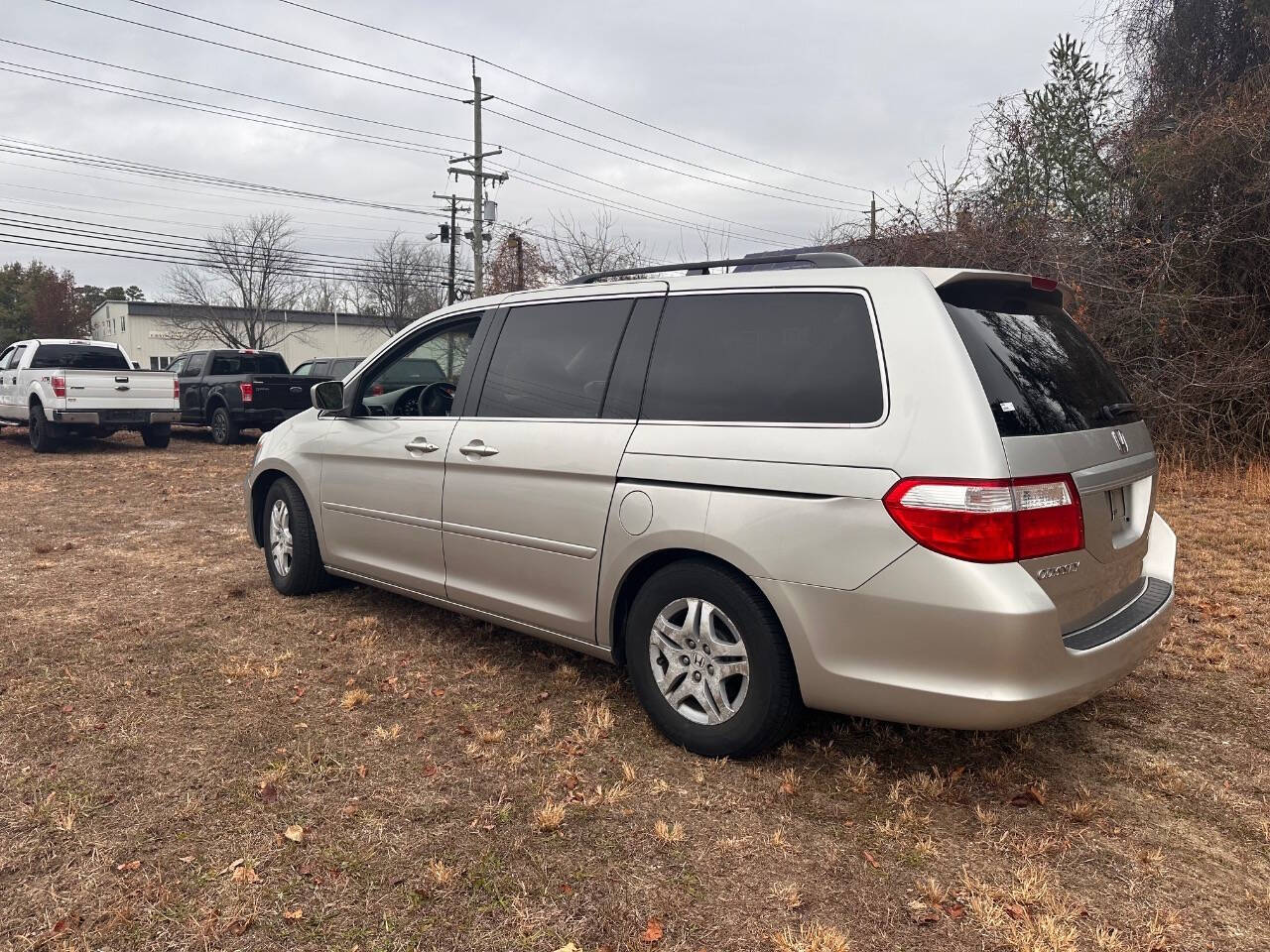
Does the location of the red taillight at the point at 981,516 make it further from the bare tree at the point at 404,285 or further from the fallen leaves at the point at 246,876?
the bare tree at the point at 404,285

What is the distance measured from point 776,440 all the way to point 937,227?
10.2 m

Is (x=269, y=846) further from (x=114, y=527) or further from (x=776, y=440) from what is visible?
(x=114, y=527)

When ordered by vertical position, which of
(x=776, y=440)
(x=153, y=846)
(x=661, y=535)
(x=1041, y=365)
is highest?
(x=1041, y=365)

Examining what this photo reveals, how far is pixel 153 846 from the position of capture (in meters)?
2.67

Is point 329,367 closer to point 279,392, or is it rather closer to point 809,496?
point 279,392

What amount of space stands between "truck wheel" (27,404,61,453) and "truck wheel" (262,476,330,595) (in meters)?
10.9

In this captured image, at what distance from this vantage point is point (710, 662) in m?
3.14

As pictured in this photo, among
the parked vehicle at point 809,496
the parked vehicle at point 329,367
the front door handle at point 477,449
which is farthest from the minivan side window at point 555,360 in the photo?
the parked vehicle at point 329,367

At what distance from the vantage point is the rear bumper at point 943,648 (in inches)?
100

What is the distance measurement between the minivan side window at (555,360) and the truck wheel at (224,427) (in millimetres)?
13542

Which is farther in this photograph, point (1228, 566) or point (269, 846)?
point (1228, 566)

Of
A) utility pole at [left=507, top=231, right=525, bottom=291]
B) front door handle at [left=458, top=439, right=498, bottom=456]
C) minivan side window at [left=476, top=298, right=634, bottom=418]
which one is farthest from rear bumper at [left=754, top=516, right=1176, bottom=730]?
utility pole at [left=507, top=231, right=525, bottom=291]

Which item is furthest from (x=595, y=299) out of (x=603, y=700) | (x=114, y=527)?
(x=114, y=527)

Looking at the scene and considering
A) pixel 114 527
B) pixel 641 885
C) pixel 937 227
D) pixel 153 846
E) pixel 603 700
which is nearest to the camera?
pixel 641 885
